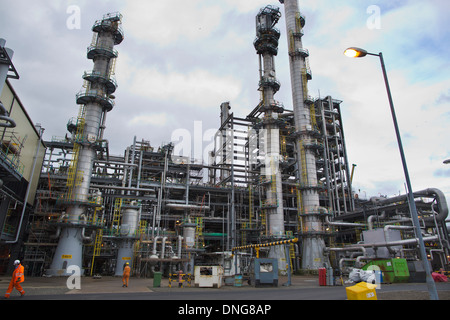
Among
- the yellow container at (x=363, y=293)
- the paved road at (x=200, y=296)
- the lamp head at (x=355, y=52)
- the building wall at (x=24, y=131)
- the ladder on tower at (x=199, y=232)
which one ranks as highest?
the building wall at (x=24, y=131)

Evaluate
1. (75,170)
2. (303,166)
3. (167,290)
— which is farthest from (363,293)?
(303,166)

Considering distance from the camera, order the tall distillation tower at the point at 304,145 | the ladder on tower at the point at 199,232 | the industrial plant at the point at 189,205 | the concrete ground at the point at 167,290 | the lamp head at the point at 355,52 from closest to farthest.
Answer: the lamp head at the point at 355,52, the concrete ground at the point at 167,290, the industrial plant at the point at 189,205, the ladder on tower at the point at 199,232, the tall distillation tower at the point at 304,145

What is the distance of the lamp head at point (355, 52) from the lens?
1066cm

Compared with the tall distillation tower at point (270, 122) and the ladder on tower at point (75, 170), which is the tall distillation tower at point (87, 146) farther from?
the tall distillation tower at point (270, 122)

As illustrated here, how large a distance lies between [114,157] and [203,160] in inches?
592

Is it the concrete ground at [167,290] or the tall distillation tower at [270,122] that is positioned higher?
the tall distillation tower at [270,122]

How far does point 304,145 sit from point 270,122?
19.4ft

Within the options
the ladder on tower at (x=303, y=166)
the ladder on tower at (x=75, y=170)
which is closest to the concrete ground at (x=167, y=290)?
the ladder on tower at (x=75, y=170)

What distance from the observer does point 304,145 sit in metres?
41.4

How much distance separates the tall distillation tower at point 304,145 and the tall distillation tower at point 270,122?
9.09ft

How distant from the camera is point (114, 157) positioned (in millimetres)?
48156

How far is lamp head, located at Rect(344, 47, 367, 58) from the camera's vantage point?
1066cm

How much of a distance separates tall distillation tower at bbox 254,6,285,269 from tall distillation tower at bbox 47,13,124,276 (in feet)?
70.2

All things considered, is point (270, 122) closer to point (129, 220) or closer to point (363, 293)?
point (129, 220)
